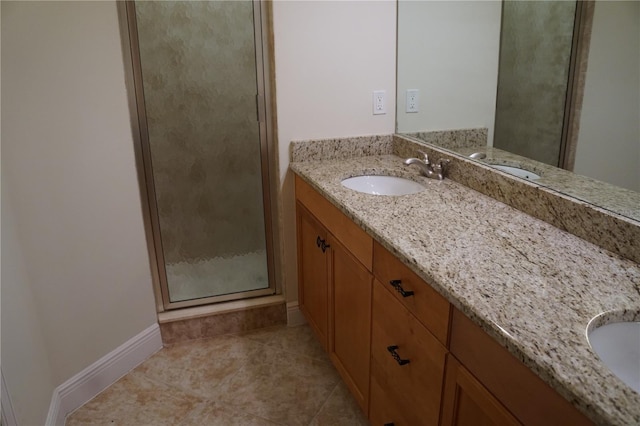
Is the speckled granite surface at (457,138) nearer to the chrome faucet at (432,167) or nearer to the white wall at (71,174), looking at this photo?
the chrome faucet at (432,167)

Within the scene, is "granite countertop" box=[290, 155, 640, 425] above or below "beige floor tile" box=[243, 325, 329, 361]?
above

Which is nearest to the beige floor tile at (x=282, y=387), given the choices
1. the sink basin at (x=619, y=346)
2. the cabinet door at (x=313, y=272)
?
the cabinet door at (x=313, y=272)

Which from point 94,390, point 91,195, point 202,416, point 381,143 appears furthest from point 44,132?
point 381,143

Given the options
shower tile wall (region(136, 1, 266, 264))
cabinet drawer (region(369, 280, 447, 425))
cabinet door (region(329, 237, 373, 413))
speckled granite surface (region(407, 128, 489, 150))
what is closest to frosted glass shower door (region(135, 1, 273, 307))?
shower tile wall (region(136, 1, 266, 264))

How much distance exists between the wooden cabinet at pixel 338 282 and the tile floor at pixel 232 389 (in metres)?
0.16

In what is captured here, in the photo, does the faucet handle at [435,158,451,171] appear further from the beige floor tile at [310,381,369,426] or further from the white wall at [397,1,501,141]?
the beige floor tile at [310,381,369,426]

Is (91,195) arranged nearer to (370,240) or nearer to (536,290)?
(370,240)

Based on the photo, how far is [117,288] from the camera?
2084 mm

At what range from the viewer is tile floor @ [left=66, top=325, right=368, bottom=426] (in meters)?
1.90

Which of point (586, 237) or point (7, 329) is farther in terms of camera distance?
point (7, 329)

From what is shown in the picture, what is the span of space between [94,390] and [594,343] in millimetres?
1923

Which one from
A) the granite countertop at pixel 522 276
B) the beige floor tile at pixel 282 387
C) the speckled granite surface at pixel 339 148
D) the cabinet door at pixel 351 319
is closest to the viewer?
the granite countertop at pixel 522 276

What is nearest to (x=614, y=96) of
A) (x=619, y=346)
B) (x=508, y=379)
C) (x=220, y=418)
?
(x=619, y=346)

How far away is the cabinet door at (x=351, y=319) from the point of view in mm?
1593
